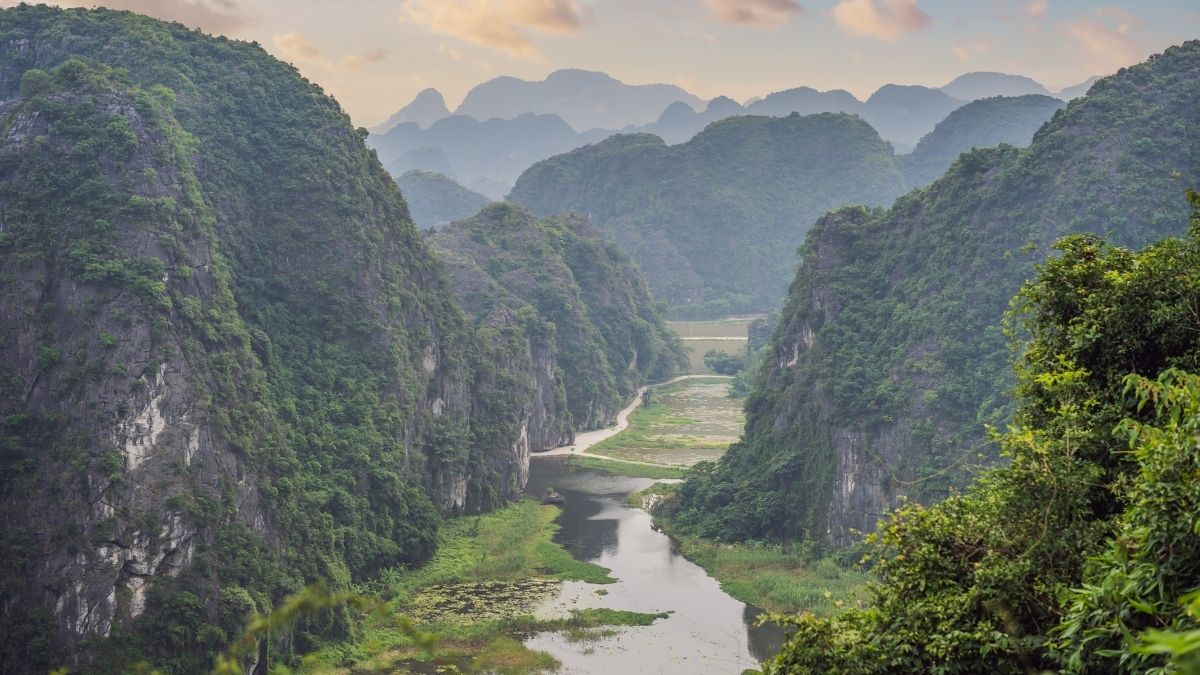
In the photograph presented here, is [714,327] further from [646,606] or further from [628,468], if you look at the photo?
[646,606]

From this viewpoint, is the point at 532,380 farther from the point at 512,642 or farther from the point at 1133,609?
the point at 1133,609

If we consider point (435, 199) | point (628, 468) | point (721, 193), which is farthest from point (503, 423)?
point (435, 199)

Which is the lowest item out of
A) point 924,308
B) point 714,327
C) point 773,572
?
point 773,572

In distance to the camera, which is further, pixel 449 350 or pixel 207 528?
pixel 449 350

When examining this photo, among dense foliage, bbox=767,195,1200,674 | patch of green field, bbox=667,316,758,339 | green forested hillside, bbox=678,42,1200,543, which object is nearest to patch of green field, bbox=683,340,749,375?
patch of green field, bbox=667,316,758,339

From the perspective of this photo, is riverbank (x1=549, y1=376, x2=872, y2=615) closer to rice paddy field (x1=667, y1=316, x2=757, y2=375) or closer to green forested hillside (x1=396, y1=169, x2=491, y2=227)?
rice paddy field (x1=667, y1=316, x2=757, y2=375)

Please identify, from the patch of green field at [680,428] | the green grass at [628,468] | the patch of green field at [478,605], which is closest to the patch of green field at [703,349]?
the patch of green field at [680,428]

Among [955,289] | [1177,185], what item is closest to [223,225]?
[955,289]
